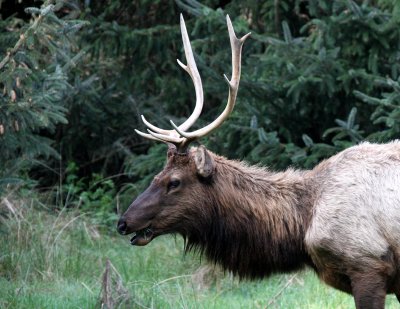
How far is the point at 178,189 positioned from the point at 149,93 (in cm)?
576

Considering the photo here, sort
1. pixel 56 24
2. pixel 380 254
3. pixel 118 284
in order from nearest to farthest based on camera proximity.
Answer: pixel 380 254 → pixel 118 284 → pixel 56 24

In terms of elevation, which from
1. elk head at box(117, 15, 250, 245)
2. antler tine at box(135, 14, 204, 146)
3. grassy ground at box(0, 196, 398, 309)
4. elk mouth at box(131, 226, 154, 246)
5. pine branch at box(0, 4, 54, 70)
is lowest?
grassy ground at box(0, 196, 398, 309)

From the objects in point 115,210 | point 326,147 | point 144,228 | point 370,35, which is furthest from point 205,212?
point 115,210

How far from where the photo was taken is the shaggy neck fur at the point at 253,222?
6.17 meters

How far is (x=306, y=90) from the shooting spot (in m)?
9.16

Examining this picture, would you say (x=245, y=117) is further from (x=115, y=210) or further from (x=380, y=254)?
(x=380, y=254)

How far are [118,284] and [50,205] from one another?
10.8 ft

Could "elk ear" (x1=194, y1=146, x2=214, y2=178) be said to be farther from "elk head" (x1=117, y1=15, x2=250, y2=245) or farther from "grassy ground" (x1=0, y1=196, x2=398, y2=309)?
"grassy ground" (x1=0, y1=196, x2=398, y2=309)

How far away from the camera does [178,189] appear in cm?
612

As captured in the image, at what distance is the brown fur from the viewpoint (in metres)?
5.77

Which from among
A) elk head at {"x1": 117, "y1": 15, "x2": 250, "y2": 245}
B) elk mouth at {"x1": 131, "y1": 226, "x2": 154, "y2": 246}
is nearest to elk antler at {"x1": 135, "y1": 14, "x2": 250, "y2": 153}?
elk head at {"x1": 117, "y1": 15, "x2": 250, "y2": 245}

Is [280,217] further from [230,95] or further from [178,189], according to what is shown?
[230,95]

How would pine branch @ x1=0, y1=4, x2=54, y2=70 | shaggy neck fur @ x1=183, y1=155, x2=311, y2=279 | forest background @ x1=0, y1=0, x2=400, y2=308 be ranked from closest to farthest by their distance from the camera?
shaggy neck fur @ x1=183, y1=155, x2=311, y2=279 → pine branch @ x1=0, y1=4, x2=54, y2=70 → forest background @ x1=0, y1=0, x2=400, y2=308

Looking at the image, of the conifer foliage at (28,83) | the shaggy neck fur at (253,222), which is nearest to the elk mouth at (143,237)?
the shaggy neck fur at (253,222)
